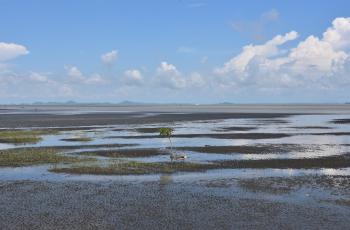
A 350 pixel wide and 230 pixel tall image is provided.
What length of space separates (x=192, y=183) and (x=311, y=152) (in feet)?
63.8

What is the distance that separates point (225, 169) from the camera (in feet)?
120

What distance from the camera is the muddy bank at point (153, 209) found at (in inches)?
837

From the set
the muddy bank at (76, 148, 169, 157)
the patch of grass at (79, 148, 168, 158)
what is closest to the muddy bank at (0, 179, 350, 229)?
the patch of grass at (79, 148, 168, 158)

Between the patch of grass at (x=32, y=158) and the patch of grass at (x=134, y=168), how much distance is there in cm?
412

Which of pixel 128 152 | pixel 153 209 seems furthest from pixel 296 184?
pixel 128 152

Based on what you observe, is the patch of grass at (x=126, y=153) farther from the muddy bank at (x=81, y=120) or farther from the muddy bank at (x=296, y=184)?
the muddy bank at (x=81, y=120)

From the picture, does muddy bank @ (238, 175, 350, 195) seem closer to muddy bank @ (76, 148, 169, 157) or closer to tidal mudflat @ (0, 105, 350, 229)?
tidal mudflat @ (0, 105, 350, 229)

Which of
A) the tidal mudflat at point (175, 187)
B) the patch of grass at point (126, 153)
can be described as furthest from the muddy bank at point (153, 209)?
the patch of grass at point (126, 153)

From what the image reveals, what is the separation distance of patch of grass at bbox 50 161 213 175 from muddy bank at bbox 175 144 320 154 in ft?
32.8

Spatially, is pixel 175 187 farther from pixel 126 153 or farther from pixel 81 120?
pixel 81 120

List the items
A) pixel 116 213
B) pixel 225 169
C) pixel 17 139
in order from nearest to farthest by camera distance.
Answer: pixel 116 213 → pixel 225 169 → pixel 17 139

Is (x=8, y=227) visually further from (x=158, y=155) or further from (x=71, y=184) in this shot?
(x=158, y=155)

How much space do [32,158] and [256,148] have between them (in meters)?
21.6

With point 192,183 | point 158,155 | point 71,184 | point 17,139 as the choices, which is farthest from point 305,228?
point 17,139
